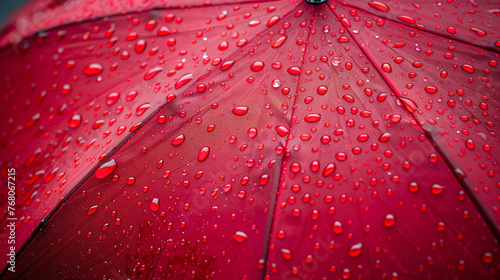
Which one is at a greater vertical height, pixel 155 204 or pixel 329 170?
pixel 329 170

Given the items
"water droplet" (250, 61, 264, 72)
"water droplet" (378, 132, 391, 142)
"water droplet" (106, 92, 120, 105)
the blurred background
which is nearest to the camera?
"water droplet" (378, 132, 391, 142)

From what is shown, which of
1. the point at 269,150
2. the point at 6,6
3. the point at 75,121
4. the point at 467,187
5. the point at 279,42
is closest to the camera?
the point at 467,187

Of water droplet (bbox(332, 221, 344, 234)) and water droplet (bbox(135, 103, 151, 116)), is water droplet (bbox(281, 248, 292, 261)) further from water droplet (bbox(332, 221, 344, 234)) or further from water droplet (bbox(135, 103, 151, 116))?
water droplet (bbox(135, 103, 151, 116))

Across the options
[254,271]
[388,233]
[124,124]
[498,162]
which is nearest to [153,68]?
[124,124]

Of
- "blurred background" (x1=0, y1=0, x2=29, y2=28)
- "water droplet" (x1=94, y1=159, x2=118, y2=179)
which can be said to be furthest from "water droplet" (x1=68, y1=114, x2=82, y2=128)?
"blurred background" (x1=0, y1=0, x2=29, y2=28)

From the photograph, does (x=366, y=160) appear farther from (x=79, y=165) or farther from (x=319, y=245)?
(x=79, y=165)

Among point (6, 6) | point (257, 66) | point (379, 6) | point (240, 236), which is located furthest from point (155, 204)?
point (6, 6)

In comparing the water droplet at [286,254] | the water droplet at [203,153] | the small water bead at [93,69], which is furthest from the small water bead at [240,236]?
the small water bead at [93,69]

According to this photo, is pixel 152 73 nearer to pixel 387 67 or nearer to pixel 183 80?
pixel 183 80
